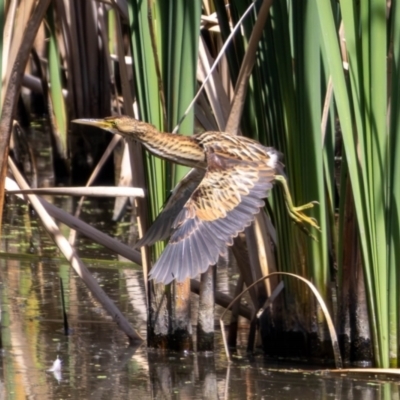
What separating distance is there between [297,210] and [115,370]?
85 centimetres

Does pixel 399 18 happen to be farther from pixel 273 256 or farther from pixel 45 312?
pixel 45 312

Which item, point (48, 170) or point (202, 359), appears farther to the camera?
point (48, 170)

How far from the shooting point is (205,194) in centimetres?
345

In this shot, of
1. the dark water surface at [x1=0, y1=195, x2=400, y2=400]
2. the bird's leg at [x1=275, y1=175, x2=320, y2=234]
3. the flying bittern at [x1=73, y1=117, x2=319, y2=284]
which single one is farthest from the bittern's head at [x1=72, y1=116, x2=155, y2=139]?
the dark water surface at [x1=0, y1=195, x2=400, y2=400]

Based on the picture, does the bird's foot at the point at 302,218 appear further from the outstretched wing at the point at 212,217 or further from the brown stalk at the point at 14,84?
the brown stalk at the point at 14,84

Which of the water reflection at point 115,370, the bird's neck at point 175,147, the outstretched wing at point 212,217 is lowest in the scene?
the water reflection at point 115,370

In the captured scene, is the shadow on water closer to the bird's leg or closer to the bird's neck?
the bird's leg

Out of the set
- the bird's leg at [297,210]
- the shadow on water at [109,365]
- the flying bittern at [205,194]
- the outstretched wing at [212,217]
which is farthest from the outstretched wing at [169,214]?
the shadow on water at [109,365]

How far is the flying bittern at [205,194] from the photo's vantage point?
327 centimetres

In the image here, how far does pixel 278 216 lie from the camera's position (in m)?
3.71

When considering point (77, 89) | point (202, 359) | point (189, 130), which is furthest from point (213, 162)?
point (77, 89)

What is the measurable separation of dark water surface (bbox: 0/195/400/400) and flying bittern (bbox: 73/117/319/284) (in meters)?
0.45

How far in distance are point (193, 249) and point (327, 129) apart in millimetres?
775

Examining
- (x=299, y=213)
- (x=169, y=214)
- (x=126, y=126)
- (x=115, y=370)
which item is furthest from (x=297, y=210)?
(x=115, y=370)
